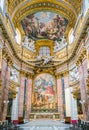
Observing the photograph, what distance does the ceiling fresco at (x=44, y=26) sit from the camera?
22764 millimetres

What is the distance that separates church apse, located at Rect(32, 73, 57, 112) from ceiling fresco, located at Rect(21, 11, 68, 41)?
22.0 feet

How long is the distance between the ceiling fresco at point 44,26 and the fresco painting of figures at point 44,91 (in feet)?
22.3

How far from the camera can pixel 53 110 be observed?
21.7m

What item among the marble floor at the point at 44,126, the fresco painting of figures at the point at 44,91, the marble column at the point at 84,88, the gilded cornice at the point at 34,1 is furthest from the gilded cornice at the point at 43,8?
the marble floor at the point at 44,126

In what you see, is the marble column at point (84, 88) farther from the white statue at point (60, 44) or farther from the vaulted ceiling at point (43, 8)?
the white statue at point (60, 44)

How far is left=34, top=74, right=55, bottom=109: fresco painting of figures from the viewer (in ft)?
73.0

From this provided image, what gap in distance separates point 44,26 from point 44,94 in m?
10.9

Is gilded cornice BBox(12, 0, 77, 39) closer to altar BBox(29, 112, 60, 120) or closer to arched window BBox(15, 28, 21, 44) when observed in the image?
arched window BBox(15, 28, 21, 44)

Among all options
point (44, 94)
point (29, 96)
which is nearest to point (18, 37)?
point (29, 96)

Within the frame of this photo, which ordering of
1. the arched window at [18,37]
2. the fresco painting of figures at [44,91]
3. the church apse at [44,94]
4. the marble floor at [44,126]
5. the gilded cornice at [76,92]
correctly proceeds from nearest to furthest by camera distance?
the marble floor at [44,126] → the gilded cornice at [76,92] → the church apse at [44,94] → the fresco painting of figures at [44,91] → the arched window at [18,37]

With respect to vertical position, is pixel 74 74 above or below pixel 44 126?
above

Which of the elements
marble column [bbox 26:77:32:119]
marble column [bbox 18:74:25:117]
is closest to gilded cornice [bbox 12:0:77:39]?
marble column [bbox 18:74:25:117]

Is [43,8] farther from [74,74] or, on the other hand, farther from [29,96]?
[29,96]

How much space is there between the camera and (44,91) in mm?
23109
